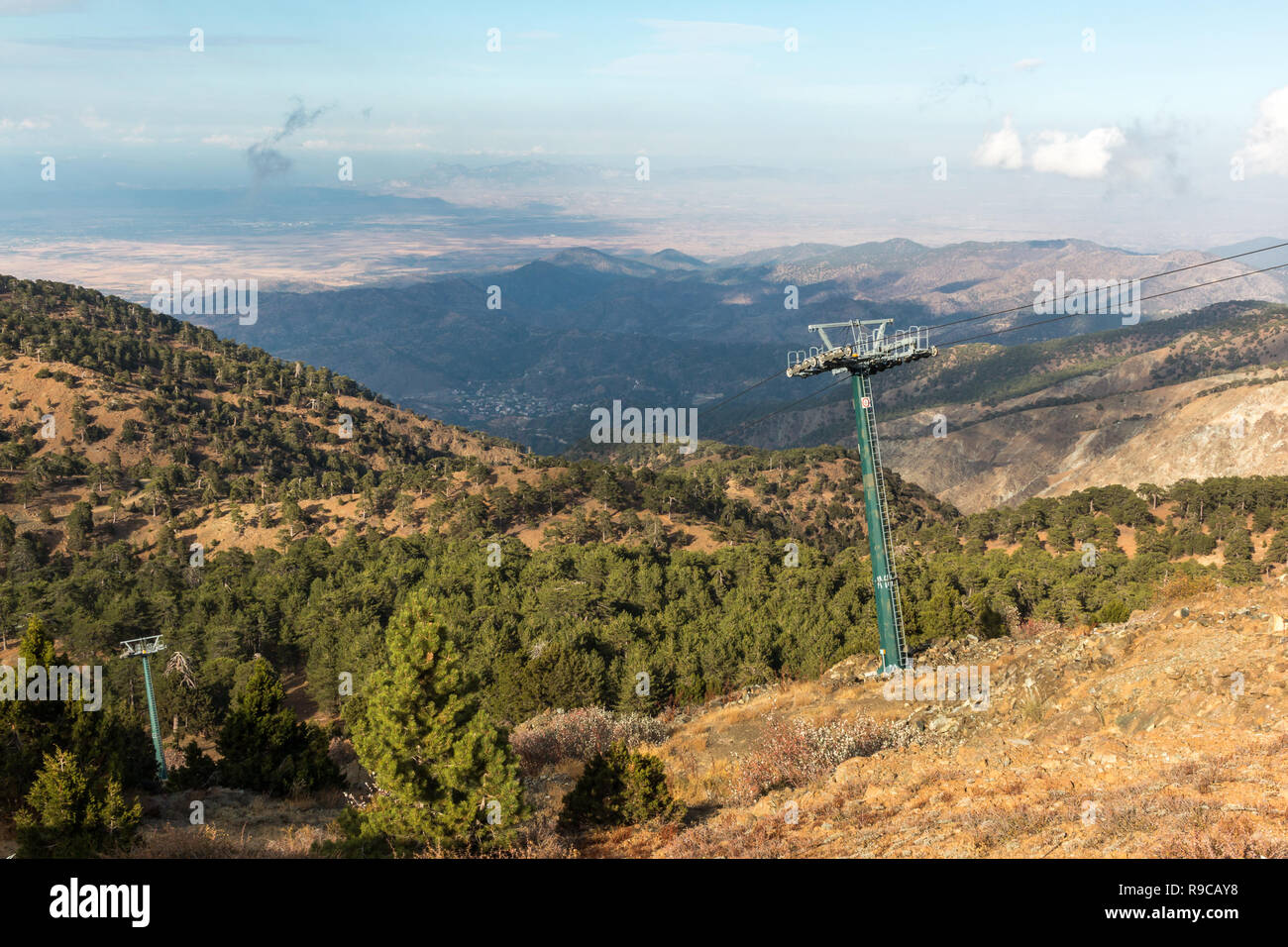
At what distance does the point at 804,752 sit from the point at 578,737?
9961mm

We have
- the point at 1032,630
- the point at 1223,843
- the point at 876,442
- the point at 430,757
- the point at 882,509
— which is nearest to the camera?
the point at 1223,843

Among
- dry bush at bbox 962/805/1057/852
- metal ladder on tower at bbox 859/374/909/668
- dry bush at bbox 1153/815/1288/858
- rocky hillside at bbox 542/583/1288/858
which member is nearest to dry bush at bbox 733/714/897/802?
rocky hillside at bbox 542/583/1288/858

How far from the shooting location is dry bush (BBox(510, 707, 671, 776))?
2711cm

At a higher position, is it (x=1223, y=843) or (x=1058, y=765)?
(x=1223, y=843)

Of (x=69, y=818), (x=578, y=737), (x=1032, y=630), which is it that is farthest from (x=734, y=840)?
(x=1032, y=630)

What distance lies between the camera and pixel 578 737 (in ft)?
93.1

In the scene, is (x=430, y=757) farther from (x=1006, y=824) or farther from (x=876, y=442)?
(x=876, y=442)

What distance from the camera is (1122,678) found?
21.1m

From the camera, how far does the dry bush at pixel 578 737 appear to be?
2711 cm

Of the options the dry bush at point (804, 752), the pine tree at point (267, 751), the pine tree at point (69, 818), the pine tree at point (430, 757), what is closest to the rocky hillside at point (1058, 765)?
the dry bush at point (804, 752)

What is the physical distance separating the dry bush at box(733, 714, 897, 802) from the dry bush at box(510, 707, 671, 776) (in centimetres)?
481

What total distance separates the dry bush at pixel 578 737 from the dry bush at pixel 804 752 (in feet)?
15.8

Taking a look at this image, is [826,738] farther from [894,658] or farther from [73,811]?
[73,811]
